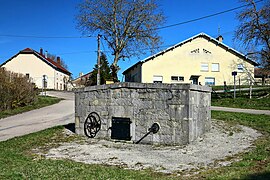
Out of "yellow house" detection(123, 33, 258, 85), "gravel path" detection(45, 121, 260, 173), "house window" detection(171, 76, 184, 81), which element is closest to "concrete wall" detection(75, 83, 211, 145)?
"gravel path" detection(45, 121, 260, 173)

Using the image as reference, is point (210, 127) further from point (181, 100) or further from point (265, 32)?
point (265, 32)

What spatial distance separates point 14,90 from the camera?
23.2 metres

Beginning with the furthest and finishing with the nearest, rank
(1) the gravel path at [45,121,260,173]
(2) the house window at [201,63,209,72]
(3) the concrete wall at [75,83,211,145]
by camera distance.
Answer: (2) the house window at [201,63,209,72] → (3) the concrete wall at [75,83,211,145] → (1) the gravel path at [45,121,260,173]

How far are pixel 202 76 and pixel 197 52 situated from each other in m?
3.31

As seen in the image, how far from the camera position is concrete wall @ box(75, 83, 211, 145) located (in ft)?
31.3

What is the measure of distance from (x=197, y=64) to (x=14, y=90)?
2538 cm

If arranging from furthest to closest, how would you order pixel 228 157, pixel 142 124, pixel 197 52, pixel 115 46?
pixel 197 52 → pixel 115 46 → pixel 142 124 → pixel 228 157

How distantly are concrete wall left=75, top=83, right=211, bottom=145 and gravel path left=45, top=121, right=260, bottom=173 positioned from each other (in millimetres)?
413

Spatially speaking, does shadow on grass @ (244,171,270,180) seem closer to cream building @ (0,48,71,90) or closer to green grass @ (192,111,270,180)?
green grass @ (192,111,270,180)

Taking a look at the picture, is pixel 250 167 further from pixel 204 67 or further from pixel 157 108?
pixel 204 67

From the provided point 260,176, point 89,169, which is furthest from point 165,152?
point 260,176

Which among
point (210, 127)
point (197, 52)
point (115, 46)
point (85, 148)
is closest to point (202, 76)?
point (197, 52)

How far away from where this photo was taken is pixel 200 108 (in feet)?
35.0

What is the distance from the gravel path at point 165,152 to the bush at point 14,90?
1373 centimetres
